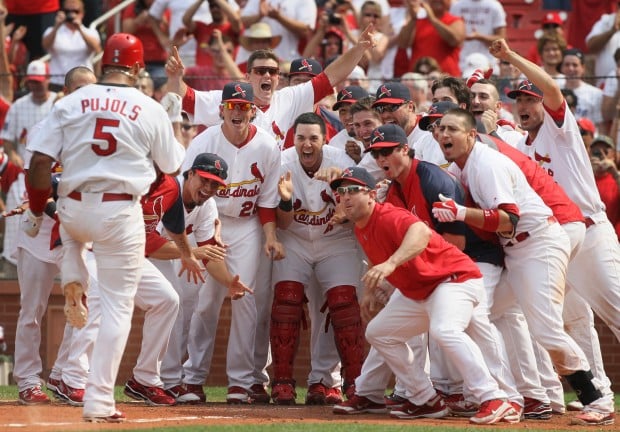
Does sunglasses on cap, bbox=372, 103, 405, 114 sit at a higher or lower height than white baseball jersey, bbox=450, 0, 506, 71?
lower

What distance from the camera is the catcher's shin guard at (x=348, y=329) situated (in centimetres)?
970

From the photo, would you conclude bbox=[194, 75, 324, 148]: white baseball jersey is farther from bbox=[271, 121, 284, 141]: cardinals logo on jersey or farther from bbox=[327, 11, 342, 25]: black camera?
bbox=[327, 11, 342, 25]: black camera

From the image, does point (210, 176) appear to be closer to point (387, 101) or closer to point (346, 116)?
point (387, 101)

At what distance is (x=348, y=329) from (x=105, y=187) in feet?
9.53

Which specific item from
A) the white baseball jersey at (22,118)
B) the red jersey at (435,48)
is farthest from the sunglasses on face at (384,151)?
the red jersey at (435,48)

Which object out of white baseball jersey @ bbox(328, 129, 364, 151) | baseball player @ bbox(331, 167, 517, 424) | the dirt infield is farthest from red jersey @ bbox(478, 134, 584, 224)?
white baseball jersey @ bbox(328, 129, 364, 151)

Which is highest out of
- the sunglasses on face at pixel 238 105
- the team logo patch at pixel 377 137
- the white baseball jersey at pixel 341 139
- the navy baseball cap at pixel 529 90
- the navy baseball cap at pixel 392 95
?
the navy baseball cap at pixel 529 90

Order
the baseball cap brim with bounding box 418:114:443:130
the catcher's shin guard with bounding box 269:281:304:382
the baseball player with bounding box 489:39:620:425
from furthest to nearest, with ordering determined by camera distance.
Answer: the catcher's shin guard with bounding box 269:281:304:382 < the baseball cap brim with bounding box 418:114:443:130 < the baseball player with bounding box 489:39:620:425

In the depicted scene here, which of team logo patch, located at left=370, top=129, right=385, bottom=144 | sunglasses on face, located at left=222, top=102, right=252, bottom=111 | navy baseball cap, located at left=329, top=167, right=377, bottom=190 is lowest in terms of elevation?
navy baseball cap, located at left=329, top=167, right=377, bottom=190

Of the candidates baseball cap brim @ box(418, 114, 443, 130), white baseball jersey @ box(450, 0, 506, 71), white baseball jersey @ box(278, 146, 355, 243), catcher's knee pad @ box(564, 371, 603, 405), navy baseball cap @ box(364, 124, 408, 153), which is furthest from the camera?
white baseball jersey @ box(450, 0, 506, 71)

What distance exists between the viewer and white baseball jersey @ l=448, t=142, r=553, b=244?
26.8 feet

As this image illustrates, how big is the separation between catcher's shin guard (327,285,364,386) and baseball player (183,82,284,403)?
635 millimetres

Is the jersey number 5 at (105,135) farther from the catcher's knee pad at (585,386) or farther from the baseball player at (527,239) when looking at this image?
the catcher's knee pad at (585,386)

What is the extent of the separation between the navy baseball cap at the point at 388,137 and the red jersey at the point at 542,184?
74cm
